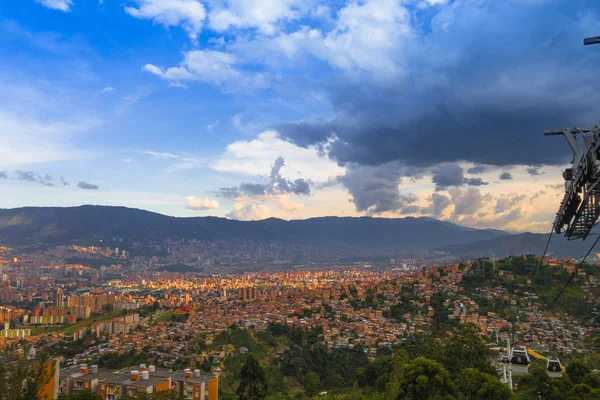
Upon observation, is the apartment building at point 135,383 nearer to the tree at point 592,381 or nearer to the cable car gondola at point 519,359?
the cable car gondola at point 519,359

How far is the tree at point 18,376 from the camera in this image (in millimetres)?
9367

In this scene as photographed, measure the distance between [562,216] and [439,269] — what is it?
37300 mm

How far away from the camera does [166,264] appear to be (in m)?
133

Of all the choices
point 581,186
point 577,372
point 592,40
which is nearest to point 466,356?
point 577,372

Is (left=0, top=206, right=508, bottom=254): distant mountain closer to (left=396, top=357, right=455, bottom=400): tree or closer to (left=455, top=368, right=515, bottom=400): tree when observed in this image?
(left=396, top=357, right=455, bottom=400): tree

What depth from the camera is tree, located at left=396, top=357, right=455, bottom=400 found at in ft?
36.2

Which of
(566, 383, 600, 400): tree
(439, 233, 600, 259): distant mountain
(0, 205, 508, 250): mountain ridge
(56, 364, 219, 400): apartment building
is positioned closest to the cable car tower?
(566, 383, 600, 400): tree

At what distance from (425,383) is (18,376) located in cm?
949

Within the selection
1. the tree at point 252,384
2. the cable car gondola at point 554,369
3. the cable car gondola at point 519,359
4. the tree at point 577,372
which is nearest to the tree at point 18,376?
the tree at point 252,384

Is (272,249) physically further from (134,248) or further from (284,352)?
(284,352)

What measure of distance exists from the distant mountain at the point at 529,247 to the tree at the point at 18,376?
246 feet

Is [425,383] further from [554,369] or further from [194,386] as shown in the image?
[194,386]

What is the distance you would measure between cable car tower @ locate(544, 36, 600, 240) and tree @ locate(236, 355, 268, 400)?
12.9m

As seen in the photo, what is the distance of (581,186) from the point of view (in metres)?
4.59
